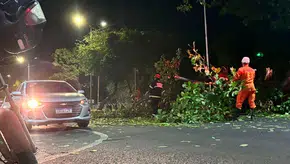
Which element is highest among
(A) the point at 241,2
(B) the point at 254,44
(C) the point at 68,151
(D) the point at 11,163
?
(A) the point at 241,2

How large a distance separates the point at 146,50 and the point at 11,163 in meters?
21.0

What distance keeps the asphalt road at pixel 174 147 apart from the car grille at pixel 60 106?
1087 millimetres

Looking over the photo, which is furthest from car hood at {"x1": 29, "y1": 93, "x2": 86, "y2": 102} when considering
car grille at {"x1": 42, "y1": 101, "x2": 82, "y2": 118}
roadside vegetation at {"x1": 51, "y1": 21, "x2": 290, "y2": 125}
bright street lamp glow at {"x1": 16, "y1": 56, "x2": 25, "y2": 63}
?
bright street lamp glow at {"x1": 16, "y1": 56, "x2": 25, "y2": 63}

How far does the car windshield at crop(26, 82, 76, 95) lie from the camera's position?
42.1 ft

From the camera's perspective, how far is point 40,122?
11.3 metres

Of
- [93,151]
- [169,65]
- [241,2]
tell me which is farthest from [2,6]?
[241,2]

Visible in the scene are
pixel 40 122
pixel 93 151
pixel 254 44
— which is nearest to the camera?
pixel 93 151

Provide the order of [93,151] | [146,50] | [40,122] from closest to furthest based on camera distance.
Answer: [93,151], [40,122], [146,50]

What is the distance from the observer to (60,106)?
459 inches

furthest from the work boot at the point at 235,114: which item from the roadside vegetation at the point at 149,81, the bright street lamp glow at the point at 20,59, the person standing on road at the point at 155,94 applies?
the bright street lamp glow at the point at 20,59

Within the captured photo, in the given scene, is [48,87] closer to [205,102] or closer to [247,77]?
[205,102]

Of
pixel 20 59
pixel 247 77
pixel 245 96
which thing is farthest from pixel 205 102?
pixel 20 59

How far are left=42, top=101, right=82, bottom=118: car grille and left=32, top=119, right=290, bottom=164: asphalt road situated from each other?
42.8 inches

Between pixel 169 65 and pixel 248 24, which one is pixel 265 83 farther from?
pixel 169 65
